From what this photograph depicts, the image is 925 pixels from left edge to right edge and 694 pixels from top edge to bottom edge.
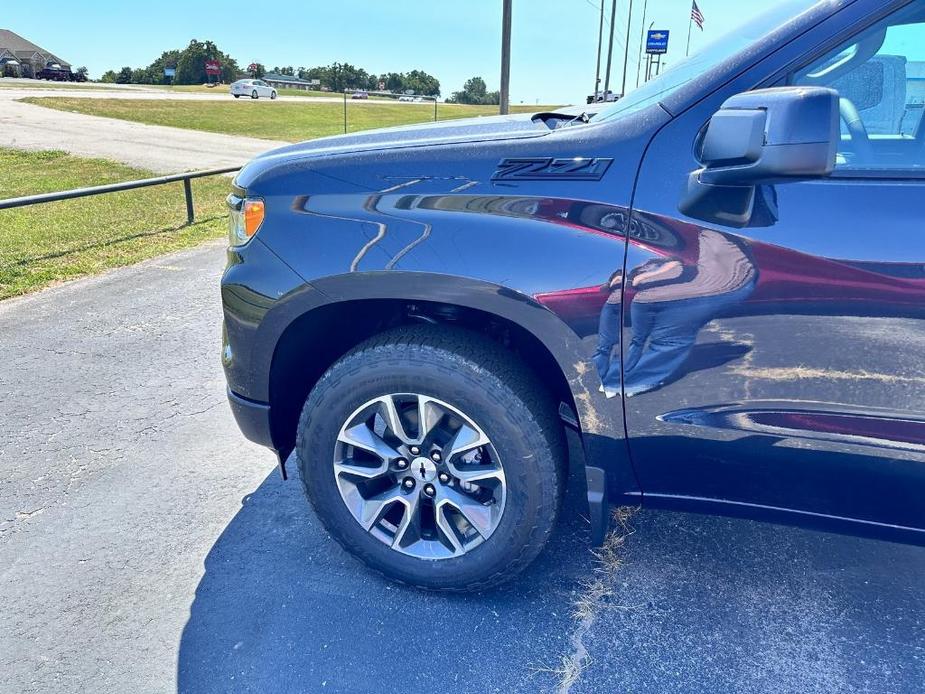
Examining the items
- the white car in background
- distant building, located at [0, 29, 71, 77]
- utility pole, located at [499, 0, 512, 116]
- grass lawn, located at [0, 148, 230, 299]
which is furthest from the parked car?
distant building, located at [0, 29, 71, 77]

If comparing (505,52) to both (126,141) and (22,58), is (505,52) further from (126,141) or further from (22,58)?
(22,58)

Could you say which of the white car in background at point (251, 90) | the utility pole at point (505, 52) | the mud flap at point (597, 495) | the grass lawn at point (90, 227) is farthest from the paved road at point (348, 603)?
the white car in background at point (251, 90)

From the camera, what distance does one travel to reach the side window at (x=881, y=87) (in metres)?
1.71

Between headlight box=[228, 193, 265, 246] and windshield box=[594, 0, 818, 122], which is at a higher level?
windshield box=[594, 0, 818, 122]

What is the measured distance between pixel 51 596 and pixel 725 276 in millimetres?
2417

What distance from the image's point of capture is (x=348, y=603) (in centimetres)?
232

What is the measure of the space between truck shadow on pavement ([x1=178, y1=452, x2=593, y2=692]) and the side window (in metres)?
1.61

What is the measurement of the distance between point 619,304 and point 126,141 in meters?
21.1

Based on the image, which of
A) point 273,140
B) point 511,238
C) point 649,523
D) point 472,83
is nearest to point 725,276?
point 511,238

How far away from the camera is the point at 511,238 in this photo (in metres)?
1.87

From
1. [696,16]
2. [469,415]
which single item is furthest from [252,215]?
[696,16]

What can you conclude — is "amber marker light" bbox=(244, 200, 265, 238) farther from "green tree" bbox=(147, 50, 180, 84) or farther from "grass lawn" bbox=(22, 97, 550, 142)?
"green tree" bbox=(147, 50, 180, 84)

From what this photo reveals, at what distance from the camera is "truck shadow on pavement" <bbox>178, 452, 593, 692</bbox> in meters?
2.03

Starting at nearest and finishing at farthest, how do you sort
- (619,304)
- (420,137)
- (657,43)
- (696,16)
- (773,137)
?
1. (773,137)
2. (619,304)
3. (420,137)
4. (696,16)
5. (657,43)
